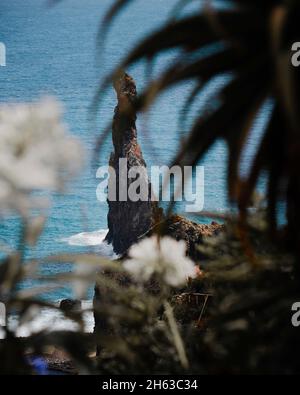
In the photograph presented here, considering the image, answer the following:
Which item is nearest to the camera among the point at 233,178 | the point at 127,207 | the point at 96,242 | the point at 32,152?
the point at 32,152

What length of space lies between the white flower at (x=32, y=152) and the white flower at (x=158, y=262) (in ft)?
2.20

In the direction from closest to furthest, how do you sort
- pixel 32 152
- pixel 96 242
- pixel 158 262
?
1. pixel 32 152
2. pixel 158 262
3. pixel 96 242

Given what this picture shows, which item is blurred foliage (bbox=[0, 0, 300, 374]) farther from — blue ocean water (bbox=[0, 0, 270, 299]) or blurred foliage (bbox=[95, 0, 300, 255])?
blue ocean water (bbox=[0, 0, 270, 299])

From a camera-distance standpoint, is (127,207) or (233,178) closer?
(233,178)

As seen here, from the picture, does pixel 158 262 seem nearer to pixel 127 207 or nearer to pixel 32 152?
pixel 32 152

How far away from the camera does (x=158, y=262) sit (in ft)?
8.00

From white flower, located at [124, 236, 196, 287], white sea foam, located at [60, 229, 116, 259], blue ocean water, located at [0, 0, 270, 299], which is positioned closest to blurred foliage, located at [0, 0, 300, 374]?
white flower, located at [124, 236, 196, 287]

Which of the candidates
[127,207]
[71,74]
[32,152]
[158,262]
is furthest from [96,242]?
[32,152]

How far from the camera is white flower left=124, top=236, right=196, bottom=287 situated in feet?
7.94

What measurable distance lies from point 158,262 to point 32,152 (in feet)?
2.59

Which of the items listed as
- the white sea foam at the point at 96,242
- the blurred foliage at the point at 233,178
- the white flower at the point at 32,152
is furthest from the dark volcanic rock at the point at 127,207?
the white flower at the point at 32,152

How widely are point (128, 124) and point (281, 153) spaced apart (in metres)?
0.42

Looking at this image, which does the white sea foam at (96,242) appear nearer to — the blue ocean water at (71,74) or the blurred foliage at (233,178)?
the blue ocean water at (71,74)

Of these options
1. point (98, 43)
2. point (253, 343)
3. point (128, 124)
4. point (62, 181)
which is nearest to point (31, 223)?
point (62, 181)
